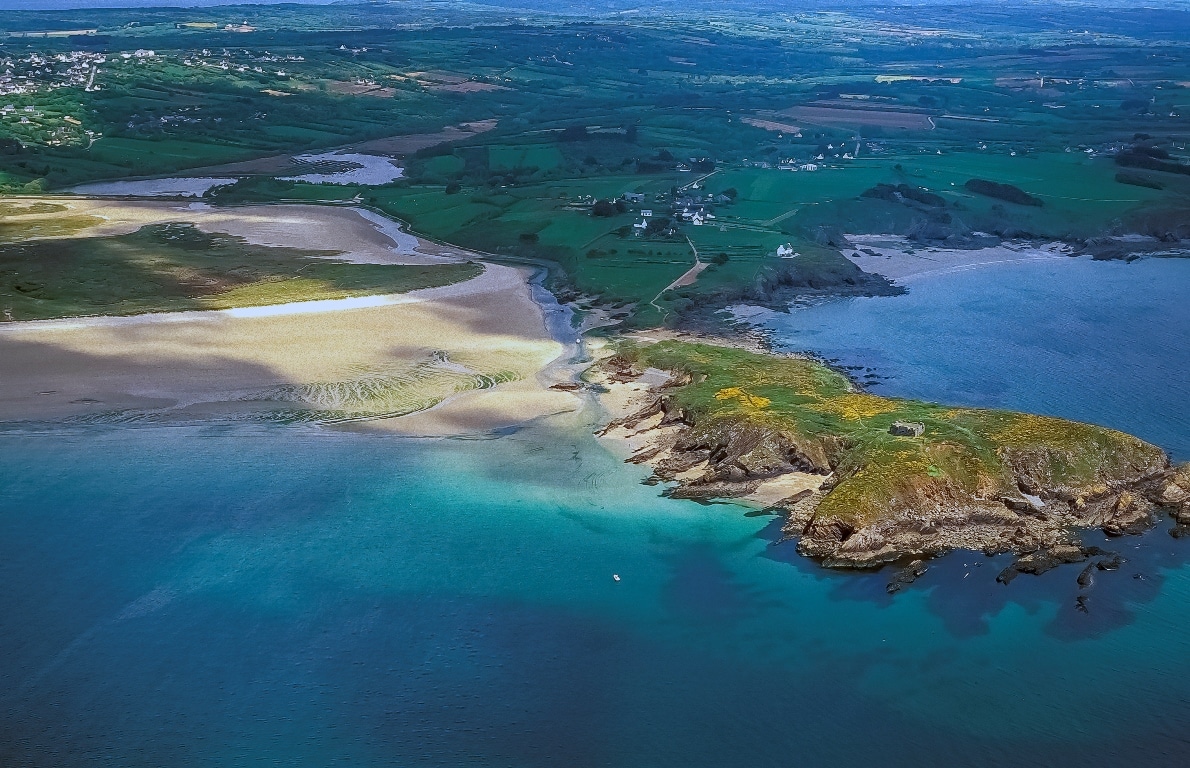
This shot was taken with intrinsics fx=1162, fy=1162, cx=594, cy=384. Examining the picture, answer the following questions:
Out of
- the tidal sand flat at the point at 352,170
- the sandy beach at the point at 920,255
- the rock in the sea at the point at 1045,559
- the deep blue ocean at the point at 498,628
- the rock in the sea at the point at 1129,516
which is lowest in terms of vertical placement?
the tidal sand flat at the point at 352,170

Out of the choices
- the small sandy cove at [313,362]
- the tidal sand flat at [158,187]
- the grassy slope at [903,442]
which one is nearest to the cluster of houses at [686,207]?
the small sandy cove at [313,362]

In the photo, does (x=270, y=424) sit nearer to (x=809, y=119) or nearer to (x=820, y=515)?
(x=820, y=515)

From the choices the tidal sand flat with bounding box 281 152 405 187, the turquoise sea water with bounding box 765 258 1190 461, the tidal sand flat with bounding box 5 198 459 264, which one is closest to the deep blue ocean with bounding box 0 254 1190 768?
the turquoise sea water with bounding box 765 258 1190 461

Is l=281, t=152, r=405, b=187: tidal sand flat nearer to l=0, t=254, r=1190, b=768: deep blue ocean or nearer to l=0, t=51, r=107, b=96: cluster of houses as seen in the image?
l=0, t=51, r=107, b=96: cluster of houses

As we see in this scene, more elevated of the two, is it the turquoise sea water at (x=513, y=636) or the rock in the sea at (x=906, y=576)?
the rock in the sea at (x=906, y=576)

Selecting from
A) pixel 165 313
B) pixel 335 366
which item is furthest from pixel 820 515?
pixel 165 313

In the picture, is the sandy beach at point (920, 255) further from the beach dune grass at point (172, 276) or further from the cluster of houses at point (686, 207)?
the beach dune grass at point (172, 276)
